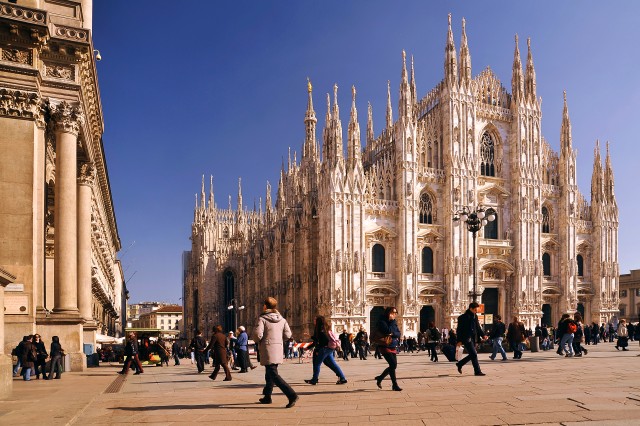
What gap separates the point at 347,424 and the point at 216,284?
2779 inches

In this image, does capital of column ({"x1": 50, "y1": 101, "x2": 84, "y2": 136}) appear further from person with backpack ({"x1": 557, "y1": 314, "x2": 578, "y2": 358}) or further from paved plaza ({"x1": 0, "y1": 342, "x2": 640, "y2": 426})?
person with backpack ({"x1": 557, "y1": 314, "x2": 578, "y2": 358})

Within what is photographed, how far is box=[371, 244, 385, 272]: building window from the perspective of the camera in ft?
145

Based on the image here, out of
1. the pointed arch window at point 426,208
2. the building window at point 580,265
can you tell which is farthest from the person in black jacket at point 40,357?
the building window at point 580,265

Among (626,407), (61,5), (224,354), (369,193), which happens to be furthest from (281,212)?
(626,407)

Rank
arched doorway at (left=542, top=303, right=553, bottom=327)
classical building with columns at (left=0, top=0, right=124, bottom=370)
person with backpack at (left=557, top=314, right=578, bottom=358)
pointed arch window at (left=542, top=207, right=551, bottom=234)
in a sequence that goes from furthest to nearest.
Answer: pointed arch window at (left=542, top=207, right=551, bottom=234)
arched doorway at (left=542, top=303, right=553, bottom=327)
person with backpack at (left=557, top=314, right=578, bottom=358)
classical building with columns at (left=0, top=0, right=124, bottom=370)

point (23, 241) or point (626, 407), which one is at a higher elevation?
point (23, 241)

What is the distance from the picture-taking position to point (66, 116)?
18234 mm

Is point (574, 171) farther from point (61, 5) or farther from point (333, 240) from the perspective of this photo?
point (61, 5)

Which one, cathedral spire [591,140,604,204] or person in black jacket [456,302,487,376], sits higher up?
cathedral spire [591,140,604,204]

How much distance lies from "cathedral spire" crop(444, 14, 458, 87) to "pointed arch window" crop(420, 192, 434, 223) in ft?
29.5

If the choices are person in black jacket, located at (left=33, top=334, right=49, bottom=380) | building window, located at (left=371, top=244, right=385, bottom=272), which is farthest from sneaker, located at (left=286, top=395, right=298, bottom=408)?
building window, located at (left=371, top=244, right=385, bottom=272)

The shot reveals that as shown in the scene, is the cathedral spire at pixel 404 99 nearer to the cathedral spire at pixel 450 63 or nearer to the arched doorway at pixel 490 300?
the cathedral spire at pixel 450 63

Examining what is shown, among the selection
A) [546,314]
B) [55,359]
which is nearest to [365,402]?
[55,359]

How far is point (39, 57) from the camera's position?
17891 millimetres
